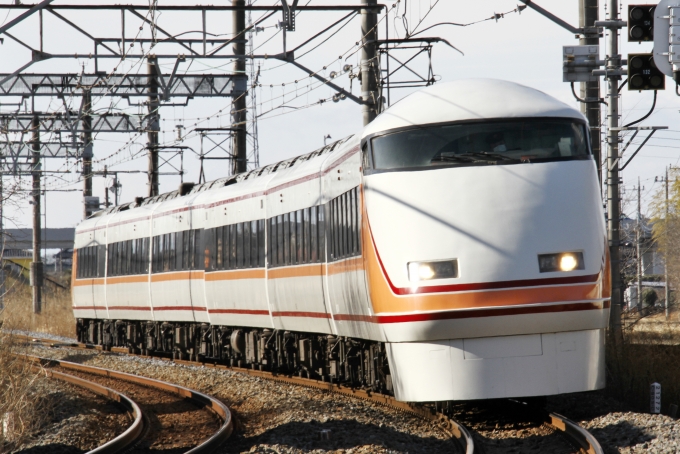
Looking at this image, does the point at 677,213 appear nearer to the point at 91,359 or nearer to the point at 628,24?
the point at 91,359

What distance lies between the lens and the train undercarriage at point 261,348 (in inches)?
550

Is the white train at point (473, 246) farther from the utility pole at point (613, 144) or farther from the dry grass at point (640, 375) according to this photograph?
the utility pole at point (613, 144)

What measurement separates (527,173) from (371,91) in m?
6.79

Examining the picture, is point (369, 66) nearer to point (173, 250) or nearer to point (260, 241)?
point (260, 241)

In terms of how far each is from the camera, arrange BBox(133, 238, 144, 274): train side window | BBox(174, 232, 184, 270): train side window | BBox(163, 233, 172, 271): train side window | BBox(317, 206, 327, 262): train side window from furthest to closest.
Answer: BBox(133, 238, 144, 274): train side window → BBox(163, 233, 172, 271): train side window → BBox(174, 232, 184, 270): train side window → BBox(317, 206, 327, 262): train side window

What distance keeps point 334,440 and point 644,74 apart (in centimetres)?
634

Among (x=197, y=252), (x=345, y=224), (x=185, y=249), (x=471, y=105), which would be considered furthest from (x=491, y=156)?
(x=185, y=249)

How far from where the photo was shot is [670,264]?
199 ft

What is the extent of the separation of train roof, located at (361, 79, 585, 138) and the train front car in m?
0.02

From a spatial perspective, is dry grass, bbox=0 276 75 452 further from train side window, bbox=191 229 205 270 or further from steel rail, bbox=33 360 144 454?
train side window, bbox=191 229 205 270

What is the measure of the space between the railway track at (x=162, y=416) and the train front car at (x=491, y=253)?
2629mm

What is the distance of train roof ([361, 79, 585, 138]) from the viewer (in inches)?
437

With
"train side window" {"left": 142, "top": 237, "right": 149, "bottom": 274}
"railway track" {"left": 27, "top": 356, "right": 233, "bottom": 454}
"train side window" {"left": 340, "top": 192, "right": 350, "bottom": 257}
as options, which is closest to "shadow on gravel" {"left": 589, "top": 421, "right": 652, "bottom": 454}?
"train side window" {"left": 340, "top": 192, "right": 350, "bottom": 257}

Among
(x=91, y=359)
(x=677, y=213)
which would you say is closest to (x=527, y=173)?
(x=91, y=359)
